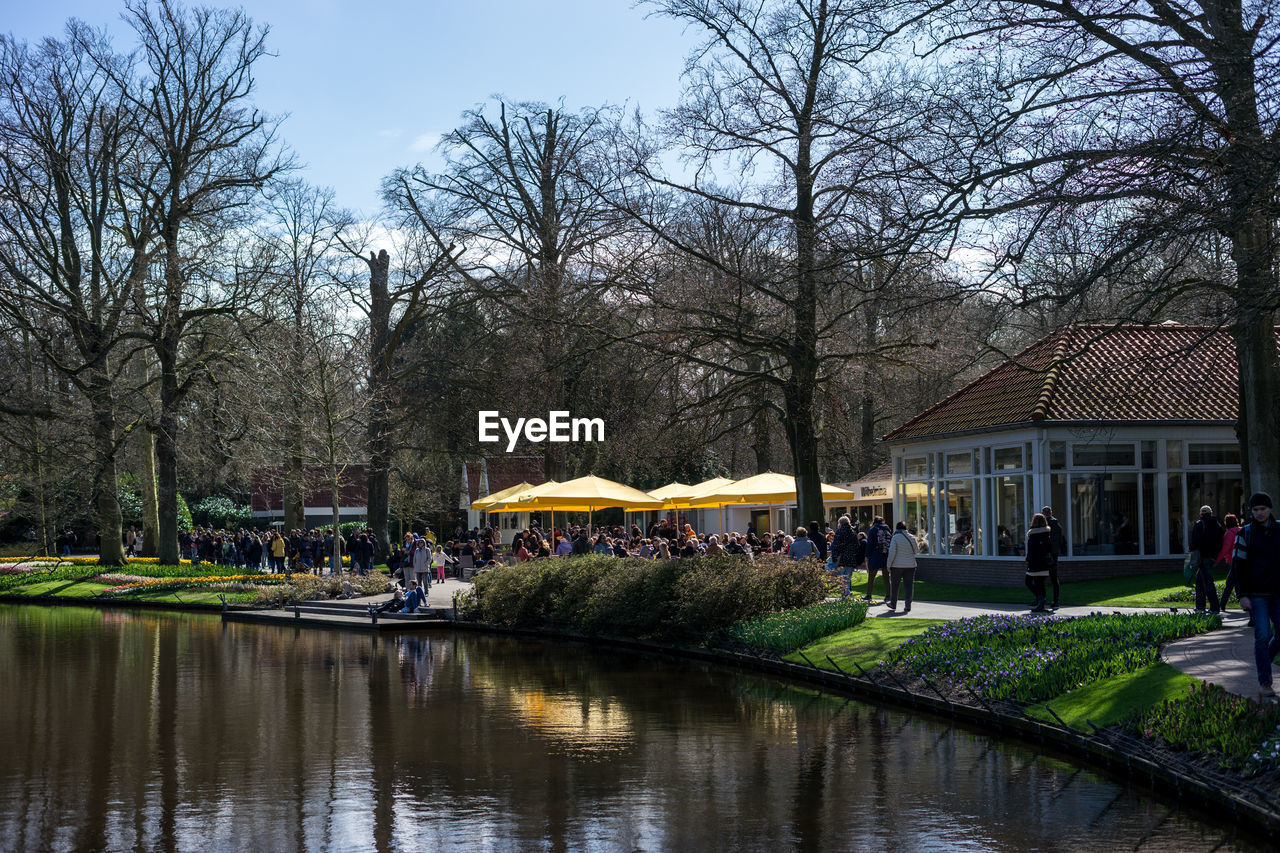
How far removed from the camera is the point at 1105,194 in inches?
482

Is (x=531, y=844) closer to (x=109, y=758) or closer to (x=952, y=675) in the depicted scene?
(x=109, y=758)

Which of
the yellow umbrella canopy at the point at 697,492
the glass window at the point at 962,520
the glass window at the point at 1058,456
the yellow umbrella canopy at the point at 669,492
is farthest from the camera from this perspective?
the yellow umbrella canopy at the point at 669,492

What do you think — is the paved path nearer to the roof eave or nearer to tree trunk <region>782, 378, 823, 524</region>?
the roof eave

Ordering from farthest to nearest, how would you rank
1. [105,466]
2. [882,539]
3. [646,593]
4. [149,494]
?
[149,494]
[105,466]
[882,539]
[646,593]

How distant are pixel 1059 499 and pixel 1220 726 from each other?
592 inches

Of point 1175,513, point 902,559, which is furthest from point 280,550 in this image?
point 1175,513

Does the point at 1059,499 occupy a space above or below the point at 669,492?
below

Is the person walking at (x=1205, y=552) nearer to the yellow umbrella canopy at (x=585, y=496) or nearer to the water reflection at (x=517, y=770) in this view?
the water reflection at (x=517, y=770)

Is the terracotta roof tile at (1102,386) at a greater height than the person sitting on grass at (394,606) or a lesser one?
greater

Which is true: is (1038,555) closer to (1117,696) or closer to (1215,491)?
(1215,491)

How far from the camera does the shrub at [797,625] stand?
18.0 metres

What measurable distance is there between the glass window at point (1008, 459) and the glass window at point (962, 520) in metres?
0.98

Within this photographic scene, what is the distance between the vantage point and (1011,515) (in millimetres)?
25438

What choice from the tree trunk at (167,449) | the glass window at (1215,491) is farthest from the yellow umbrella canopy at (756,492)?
the tree trunk at (167,449)
